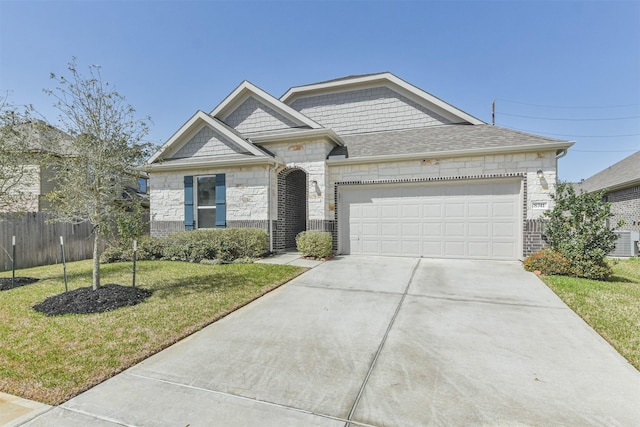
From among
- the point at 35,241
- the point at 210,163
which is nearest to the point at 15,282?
the point at 35,241

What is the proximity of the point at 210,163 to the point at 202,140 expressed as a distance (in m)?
1.44

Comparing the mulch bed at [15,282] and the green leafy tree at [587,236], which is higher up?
the green leafy tree at [587,236]

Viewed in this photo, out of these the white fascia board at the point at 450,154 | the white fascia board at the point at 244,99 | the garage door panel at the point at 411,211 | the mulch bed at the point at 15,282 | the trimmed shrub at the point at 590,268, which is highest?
the white fascia board at the point at 244,99

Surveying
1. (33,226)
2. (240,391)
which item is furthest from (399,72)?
(33,226)

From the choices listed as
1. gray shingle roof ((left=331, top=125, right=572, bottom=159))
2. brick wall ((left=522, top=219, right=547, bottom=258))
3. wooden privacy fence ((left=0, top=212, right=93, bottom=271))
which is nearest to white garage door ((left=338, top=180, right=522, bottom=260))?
brick wall ((left=522, top=219, right=547, bottom=258))

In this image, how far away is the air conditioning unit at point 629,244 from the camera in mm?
11688

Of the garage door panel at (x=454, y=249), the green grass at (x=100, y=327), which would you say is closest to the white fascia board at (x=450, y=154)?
the garage door panel at (x=454, y=249)

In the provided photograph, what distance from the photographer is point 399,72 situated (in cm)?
1341

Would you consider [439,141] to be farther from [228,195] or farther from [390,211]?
[228,195]

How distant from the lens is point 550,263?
720cm

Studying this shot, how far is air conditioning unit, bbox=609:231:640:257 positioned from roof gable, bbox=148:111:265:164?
15036 mm

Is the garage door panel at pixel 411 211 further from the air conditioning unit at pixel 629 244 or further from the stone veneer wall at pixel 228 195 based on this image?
the air conditioning unit at pixel 629 244

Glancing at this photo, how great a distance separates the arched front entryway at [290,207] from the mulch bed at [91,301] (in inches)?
226

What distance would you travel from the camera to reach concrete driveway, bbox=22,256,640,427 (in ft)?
7.72
